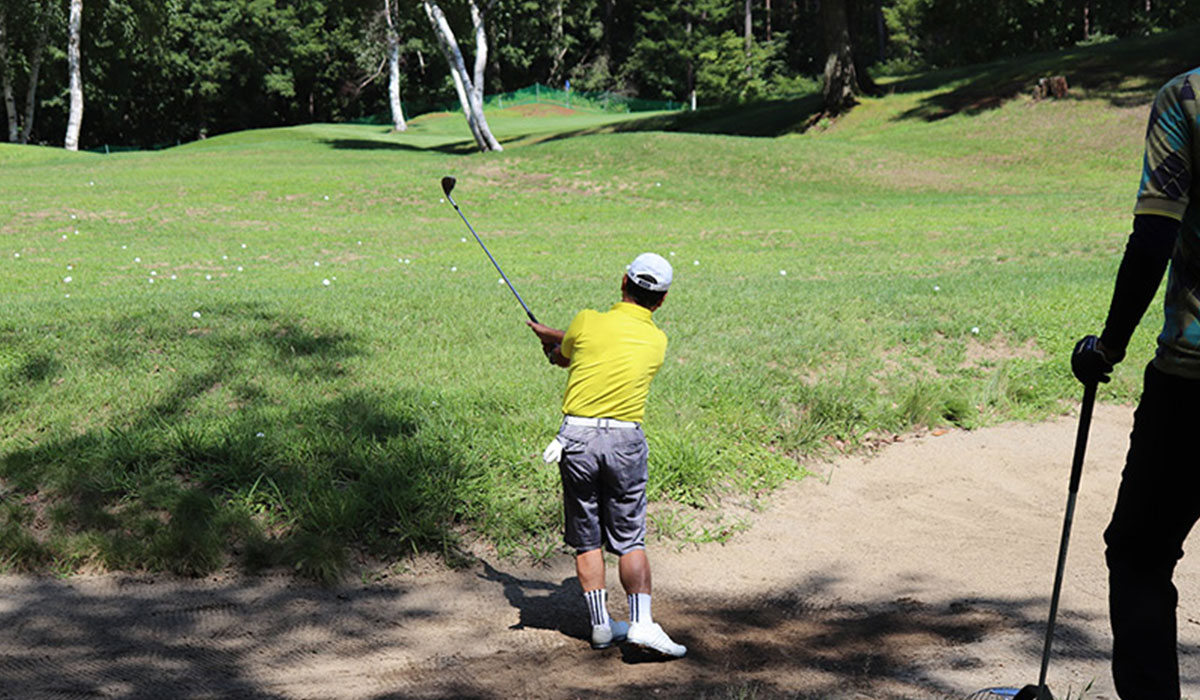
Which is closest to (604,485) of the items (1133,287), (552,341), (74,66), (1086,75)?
(552,341)

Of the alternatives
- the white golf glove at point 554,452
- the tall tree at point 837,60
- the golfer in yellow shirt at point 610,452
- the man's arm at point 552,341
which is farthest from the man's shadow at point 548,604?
the tall tree at point 837,60

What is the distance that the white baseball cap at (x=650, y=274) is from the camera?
443 cm

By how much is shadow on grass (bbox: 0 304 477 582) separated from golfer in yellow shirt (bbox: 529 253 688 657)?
1.34 meters

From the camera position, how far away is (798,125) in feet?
108

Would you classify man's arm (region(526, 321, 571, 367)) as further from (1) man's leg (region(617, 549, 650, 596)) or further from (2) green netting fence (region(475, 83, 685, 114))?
(2) green netting fence (region(475, 83, 685, 114))

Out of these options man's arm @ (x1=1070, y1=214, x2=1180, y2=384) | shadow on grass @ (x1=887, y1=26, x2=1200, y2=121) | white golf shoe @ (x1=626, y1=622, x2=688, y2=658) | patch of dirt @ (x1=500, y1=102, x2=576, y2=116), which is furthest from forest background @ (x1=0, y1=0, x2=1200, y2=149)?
man's arm @ (x1=1070, y1=214, x2=1180, y2=384)

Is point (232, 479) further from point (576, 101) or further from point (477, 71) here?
point (576, 101)

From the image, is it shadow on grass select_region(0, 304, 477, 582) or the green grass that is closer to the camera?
shadow on grass select_region(0, 304, 477, 582)

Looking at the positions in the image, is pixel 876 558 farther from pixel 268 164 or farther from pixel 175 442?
pixel 268 164

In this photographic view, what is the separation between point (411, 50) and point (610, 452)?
58.9m

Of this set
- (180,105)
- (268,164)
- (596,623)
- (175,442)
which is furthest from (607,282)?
(180,105)

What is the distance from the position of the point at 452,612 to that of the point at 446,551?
0.55m

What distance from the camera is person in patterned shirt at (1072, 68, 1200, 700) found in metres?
2.81

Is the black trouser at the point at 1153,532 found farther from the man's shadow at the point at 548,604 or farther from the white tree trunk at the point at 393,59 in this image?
the white tree trunk at the point at 393,59
